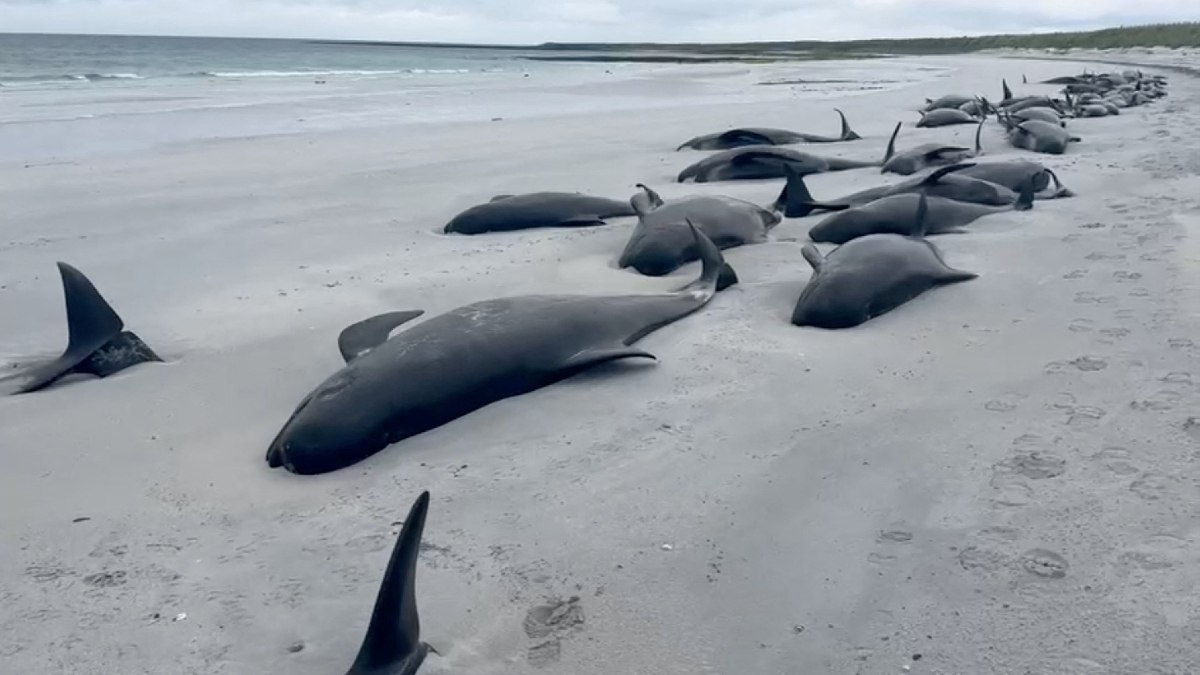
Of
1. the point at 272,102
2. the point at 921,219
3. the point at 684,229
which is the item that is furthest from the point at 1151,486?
the point at 272,102

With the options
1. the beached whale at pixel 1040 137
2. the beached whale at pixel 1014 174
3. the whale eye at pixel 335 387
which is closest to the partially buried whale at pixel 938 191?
the beached whale at pixel 1014 174

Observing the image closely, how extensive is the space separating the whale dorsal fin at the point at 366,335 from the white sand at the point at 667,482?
20cm

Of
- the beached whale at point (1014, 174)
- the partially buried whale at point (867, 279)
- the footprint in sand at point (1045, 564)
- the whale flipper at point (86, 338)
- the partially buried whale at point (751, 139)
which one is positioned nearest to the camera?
the footprint in sand at point (1045, 564)

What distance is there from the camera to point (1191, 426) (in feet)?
11.6

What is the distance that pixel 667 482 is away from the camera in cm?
341

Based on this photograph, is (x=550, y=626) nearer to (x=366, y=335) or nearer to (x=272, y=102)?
(x=366, y=335)

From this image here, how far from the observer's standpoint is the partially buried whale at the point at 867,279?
4930 mm

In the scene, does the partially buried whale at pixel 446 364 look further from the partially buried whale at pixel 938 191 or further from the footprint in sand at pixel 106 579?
the partially buried whale at pixel 938 191

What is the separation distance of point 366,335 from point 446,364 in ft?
2.11

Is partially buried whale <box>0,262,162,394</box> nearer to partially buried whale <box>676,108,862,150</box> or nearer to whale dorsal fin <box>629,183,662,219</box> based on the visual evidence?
whale dorsal fin <box>629,183,662,219</box>

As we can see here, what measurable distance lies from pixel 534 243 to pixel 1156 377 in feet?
13.4

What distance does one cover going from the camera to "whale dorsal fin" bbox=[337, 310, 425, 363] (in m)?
Answer: 4.46

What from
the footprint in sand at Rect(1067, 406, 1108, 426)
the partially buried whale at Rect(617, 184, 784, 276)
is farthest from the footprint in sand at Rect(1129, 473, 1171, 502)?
the partially buried whale at Rect(617, 184, 784, 276)

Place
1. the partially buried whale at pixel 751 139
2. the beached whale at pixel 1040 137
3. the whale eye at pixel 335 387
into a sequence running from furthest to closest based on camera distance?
the partially buried whale at pixel 751 139 < the beached whale at pixel 1040 137 < the whale eye at pixel 335 387
